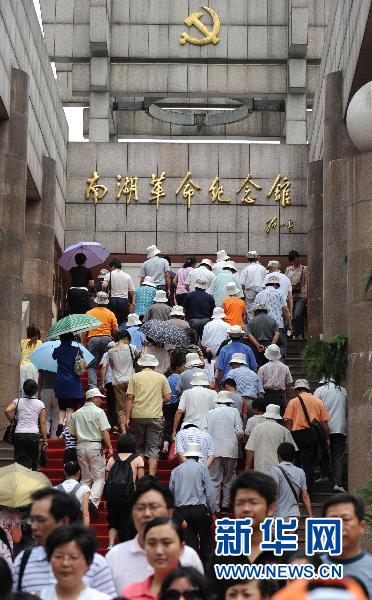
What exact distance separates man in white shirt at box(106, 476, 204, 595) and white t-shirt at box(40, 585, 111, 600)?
55 centimetres

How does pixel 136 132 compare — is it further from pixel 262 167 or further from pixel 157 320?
pixel 157 320

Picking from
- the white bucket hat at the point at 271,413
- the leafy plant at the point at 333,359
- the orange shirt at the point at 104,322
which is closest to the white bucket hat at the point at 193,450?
the white bucket hat at the point at 271,413

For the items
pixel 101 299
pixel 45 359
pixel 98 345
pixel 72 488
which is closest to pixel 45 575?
pixel 72 488

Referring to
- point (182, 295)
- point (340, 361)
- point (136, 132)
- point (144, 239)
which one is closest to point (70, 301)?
point (182, 295)

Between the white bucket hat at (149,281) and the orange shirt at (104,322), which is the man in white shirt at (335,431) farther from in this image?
the white bucket hat at (149,281)

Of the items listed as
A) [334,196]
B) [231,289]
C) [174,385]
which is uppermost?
[334,196]

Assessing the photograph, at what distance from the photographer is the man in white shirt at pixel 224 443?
49.7 ft

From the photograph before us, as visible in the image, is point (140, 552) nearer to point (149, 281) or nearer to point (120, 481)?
point (120, 481)

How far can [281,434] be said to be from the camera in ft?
49.5

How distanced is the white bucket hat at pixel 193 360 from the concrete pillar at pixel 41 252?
33.2 ft

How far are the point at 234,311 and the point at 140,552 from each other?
12.7 metres

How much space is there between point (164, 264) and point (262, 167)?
27.2 feet

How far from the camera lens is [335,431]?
649 inches

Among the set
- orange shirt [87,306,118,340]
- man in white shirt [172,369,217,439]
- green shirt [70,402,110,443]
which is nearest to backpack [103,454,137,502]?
green shirt [70,402,110,443]
